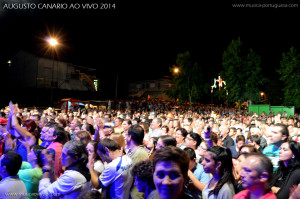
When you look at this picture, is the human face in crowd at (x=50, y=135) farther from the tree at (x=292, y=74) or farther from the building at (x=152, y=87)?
the building at (x=152, y=87)

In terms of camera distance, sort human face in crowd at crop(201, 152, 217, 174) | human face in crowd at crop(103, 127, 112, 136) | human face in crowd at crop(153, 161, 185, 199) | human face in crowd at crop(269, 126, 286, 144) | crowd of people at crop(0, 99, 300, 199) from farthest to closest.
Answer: human face in crowd at crop(103, 127, 112, 136)
human face in crowd at crop(269, 126, 286, 144)
human face in crowd at crop(201, 152, 217, 174)
crowd of people at crop(0, 99, 300, 199)
human face in crowd at crop(153, 161, 185, 199)

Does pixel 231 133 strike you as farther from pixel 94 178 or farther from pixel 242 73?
pixel 242 73

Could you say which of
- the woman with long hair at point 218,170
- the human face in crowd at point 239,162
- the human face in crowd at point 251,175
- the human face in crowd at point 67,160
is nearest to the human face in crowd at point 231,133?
the human face in crowd at point 239,162

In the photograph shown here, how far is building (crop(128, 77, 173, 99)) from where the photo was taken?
5844cm

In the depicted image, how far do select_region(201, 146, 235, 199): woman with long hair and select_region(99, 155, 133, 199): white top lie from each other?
3.76 ft

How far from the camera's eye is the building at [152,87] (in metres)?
58.4

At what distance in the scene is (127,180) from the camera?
3508 millimetres

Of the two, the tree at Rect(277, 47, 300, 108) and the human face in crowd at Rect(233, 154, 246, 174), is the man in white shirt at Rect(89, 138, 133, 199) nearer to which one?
the human face in crowd at Rect(233, 154, 246, 174)

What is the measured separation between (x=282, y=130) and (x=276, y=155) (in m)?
0.53

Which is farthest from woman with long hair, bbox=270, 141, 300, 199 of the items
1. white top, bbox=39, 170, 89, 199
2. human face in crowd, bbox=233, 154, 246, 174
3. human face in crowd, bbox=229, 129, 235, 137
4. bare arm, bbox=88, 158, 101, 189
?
human face in crowd, bbox=229, 129, 235, 137

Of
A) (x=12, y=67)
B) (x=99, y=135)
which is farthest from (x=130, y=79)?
(x=99, y=135)

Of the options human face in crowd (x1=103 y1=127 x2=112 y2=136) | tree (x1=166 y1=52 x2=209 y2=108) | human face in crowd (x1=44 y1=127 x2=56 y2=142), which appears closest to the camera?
human face in crowd (x1=44 y1=127 x2=56 y2=142)

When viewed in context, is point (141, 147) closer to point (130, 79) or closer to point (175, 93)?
point (175, 93)

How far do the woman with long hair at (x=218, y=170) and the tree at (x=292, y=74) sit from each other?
37724 mm
